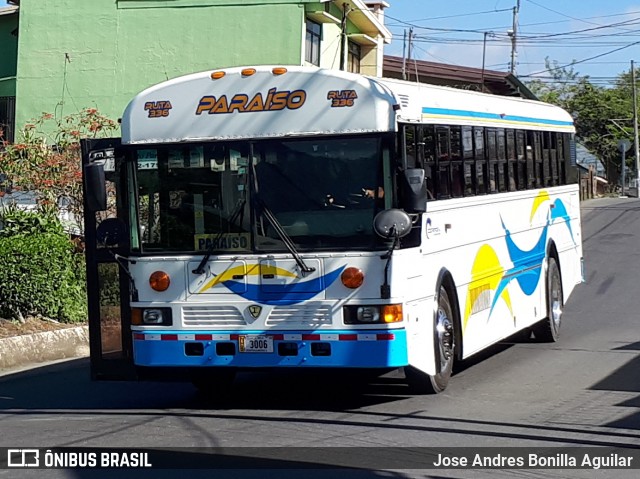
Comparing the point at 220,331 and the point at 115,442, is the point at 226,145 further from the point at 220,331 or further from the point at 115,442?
the point at 115,442

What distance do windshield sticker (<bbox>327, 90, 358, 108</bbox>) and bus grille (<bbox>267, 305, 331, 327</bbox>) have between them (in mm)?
1828

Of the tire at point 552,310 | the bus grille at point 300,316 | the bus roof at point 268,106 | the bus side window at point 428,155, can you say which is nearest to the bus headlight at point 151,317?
the bus grille at point 300,316

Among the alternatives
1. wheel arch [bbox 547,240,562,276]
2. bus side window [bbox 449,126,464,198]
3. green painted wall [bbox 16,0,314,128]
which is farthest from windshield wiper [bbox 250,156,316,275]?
green painted wall [bbox 16,0,314,128]

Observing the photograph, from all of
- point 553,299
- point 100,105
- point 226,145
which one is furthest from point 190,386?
point 100,105

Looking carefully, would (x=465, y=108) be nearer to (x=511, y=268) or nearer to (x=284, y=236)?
(x=511, y=268)

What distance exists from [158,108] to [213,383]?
2932 millimetres

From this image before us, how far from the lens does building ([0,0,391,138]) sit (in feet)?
99.3

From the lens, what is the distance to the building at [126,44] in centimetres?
3026

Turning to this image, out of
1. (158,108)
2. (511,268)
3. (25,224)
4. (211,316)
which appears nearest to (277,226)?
(211,316)

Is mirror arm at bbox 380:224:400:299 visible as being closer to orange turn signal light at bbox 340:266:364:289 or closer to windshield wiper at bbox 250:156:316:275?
orange turn signal light at bbox 340:266:364:289

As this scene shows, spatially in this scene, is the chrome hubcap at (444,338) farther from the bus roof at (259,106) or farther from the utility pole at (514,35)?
the utility pole at (514,35)

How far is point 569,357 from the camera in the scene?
1415 cm

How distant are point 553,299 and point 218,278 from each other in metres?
7.01

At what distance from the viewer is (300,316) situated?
1009 centimetres
